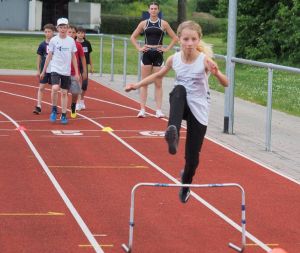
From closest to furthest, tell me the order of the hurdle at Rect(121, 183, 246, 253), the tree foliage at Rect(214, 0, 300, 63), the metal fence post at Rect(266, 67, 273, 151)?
the hurdle at Rect(121, 183, 246, 253) → the metal fence post at Rect(266, 67, 273, 151) → the tree foliage at Rect(214, 0, 300, 63)

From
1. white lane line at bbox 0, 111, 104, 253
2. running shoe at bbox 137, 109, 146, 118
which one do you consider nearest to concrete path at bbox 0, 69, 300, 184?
running shoe at bbox 137, 109, 146, 118

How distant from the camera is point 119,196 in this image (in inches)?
452

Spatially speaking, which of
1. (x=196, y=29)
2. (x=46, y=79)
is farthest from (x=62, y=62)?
(x=196, y=29)

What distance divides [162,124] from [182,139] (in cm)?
184

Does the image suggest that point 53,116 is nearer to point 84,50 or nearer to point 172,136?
point 84,50

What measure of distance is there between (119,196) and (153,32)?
7919 mm

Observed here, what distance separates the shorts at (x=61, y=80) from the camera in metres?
18.1

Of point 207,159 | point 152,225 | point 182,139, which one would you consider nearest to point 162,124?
point 182,139

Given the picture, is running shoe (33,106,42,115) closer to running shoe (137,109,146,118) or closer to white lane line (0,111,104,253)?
running shoe (137,109,146,118)

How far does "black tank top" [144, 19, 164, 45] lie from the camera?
62.1 feet

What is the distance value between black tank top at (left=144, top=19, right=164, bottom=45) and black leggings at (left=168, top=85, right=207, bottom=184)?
9413mm

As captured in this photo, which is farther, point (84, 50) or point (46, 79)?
point (84, 50)

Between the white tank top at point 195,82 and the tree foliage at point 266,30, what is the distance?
94.3 ft

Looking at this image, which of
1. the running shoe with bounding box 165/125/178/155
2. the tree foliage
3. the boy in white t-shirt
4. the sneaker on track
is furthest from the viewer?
the tree foliage
